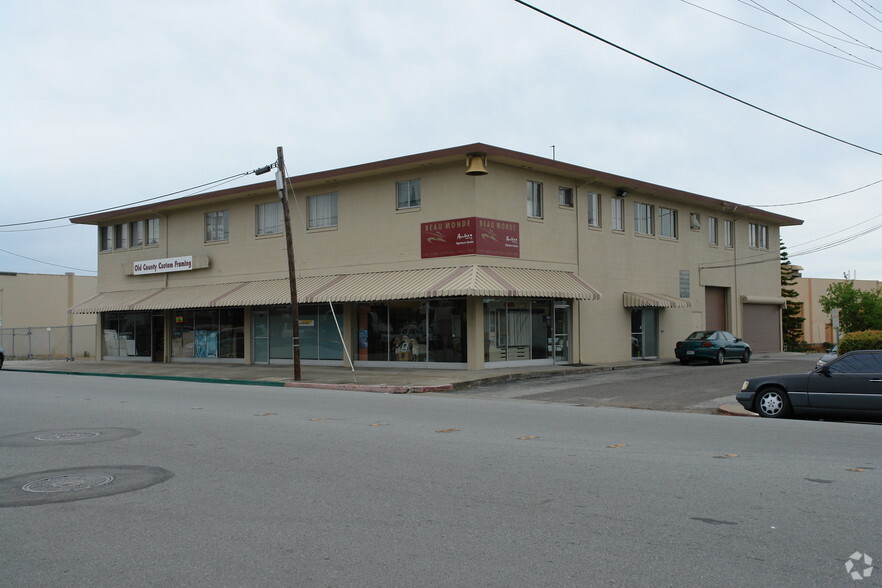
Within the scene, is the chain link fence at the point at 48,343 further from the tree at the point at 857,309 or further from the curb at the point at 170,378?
the tree at the point at 857,309

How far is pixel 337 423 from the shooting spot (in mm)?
12523

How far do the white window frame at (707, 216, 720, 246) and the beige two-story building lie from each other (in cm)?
8

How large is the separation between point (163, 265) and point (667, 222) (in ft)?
74.3

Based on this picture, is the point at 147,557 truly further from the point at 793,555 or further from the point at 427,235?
the point at 427,235

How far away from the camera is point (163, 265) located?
34594mm

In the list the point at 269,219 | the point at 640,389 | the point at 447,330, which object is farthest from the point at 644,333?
the point at 269,219

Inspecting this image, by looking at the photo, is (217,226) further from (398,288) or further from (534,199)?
(534,199)

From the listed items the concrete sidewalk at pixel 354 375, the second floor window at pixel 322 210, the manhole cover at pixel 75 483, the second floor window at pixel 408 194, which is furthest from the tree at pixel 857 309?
the manhole cover at pixel 75 483

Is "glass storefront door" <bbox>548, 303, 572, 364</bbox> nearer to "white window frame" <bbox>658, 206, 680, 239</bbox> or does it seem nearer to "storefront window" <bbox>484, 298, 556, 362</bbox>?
"storefront window" <bbox>484, 298, 556, 362</bbox>

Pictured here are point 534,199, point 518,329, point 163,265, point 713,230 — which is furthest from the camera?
point 713,230

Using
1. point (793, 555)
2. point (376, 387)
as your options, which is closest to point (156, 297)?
point (376, 387)

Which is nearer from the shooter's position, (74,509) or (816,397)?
(74,509)

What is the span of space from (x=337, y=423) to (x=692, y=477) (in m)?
6.38

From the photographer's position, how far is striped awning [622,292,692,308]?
30031 mm
